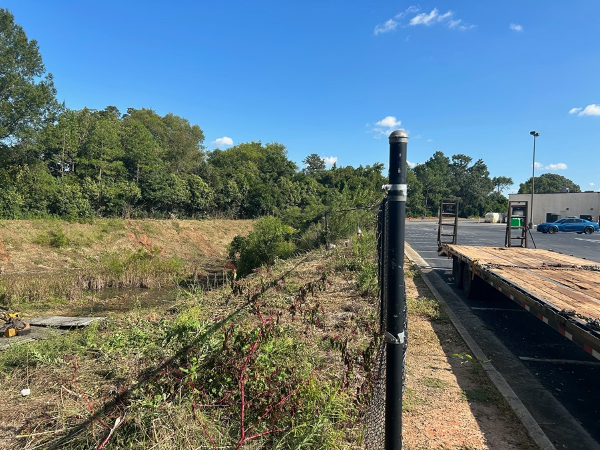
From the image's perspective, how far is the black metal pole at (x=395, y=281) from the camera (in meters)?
2.13

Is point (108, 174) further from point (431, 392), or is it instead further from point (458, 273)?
point (431, 392)

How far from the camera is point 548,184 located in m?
108

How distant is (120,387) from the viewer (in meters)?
3.21

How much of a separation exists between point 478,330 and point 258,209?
1717 inches

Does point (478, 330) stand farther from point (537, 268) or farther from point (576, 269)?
point (576, 269)

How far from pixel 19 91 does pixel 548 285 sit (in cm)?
3502

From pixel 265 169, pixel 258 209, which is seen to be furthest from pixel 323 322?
pixel 265 169

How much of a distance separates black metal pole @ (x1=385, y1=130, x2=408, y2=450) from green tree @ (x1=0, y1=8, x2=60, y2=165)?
33828 millimetres

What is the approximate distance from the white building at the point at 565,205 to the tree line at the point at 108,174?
23491 mm

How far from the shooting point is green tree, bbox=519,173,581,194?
107m

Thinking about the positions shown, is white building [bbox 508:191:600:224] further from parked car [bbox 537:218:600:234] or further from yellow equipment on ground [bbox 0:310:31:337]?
yellow equipment on ground [bbox 0:310:31:337]

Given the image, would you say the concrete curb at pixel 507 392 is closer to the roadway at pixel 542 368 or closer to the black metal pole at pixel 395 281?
the roadway at pixel 542 368

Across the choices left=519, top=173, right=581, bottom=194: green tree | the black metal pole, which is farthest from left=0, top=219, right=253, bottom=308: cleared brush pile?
left=519, top=173, right=581, bottom=194: green tree

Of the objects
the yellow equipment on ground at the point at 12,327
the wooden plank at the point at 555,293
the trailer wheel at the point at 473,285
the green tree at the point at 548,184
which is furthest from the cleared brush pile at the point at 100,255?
the green tree at the point at 548,184
